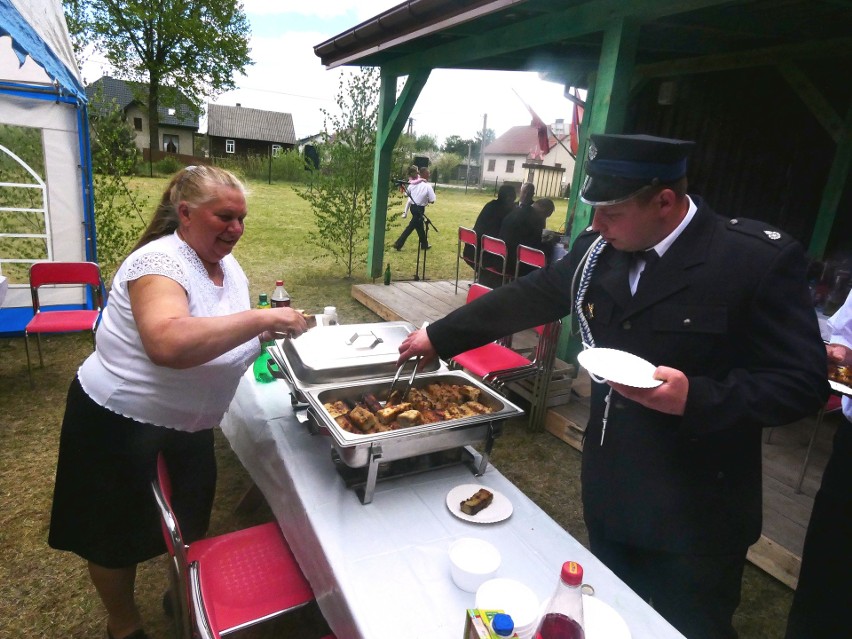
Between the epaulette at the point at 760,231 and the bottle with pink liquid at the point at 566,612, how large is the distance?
1011 millimetres

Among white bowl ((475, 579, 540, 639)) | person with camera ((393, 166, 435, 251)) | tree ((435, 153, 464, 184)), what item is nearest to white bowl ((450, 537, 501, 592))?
white bowl ((475, 579, 540, 639))

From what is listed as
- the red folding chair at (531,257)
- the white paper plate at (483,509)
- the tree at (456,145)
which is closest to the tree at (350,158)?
the red folding chair at (531,257)

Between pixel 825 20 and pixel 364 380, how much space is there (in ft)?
16.7

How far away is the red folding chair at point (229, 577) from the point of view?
145 centimetres

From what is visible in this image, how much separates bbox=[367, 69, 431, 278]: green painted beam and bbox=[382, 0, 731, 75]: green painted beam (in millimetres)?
392

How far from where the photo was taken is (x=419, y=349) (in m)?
1.99

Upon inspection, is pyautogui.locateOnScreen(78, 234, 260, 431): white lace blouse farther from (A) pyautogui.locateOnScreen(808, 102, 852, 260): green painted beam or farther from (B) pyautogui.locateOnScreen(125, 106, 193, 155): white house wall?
(B) pyautogui.locateOnScreen(125, 106, 193, 155): white house wall

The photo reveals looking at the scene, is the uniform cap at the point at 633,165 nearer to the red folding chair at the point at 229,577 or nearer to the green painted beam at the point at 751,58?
the red folding chair at the point at 229,577

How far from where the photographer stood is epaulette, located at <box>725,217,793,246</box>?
1354 mm

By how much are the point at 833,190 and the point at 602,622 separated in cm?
581

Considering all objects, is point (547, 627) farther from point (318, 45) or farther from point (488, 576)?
point (318, 45)

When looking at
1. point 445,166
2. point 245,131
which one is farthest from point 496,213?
point 245,131

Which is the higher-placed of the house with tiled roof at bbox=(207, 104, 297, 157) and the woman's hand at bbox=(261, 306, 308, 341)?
the house with tiled roof at bbox=(207, 104, 297, 157)

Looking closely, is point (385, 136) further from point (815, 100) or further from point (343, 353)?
point (343, 353)
